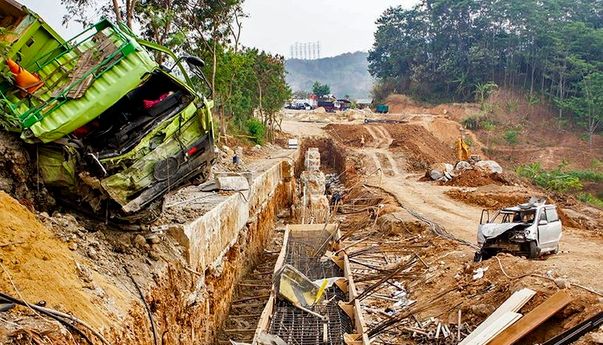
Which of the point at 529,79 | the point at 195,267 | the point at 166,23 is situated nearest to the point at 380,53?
the point at 529,79

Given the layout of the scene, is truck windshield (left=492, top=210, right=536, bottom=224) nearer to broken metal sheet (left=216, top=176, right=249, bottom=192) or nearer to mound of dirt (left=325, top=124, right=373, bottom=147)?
broken metal sheet (left=216, top=176, right=249, bottom=192)

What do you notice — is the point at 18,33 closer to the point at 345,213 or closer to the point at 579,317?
the point at 579,317

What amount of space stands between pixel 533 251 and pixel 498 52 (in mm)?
53613

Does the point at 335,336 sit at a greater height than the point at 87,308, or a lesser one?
lesser

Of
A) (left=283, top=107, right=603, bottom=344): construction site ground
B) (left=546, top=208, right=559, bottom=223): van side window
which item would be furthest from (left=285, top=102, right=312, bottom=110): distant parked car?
(left=546, top=208, right=559, bottom=223): van side window

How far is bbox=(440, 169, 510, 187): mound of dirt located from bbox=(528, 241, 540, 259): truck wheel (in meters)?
12.8

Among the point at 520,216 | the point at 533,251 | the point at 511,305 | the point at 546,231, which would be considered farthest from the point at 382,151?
the point at 511,305

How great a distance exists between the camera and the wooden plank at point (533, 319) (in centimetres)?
701

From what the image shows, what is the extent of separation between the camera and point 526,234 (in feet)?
36.4

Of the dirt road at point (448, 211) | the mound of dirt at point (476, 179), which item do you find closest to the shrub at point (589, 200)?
the mound of dirt at point (476, 179)

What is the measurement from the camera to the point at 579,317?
7047mm

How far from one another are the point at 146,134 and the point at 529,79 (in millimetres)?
60216

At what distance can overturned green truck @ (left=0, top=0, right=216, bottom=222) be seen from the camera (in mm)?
6887

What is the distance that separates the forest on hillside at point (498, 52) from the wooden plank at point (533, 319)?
4495 cm
